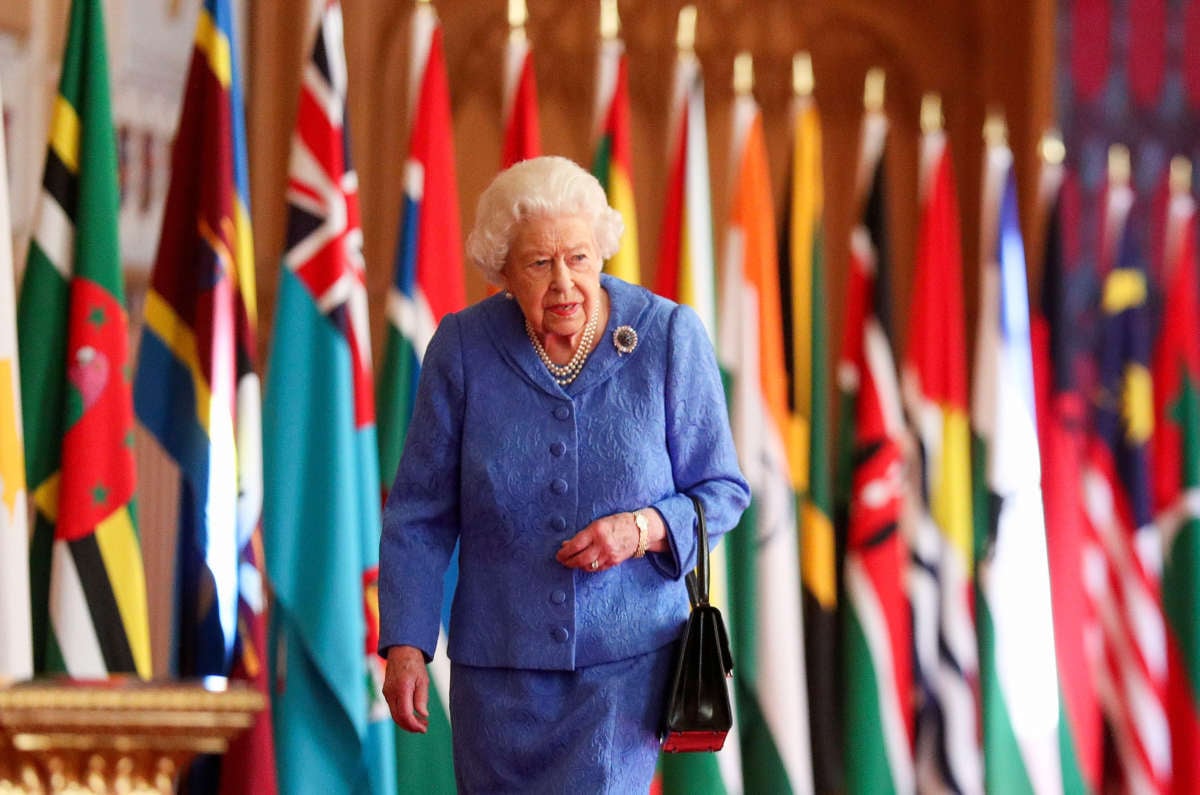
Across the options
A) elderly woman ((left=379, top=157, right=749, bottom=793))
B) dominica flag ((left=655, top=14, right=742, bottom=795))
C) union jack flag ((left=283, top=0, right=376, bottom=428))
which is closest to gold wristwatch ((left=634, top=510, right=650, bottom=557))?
elderly woman ((left=379, top=157, right=749, bottom=793))

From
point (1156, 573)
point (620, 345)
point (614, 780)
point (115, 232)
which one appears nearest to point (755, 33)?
point (1156, 573)

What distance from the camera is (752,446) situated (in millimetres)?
4387

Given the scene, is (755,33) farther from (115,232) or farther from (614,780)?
(614,780)

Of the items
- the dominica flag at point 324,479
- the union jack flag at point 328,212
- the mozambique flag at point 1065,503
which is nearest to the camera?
the dominica flag at point 324,479

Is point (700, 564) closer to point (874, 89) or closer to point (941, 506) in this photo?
point (941, 506)

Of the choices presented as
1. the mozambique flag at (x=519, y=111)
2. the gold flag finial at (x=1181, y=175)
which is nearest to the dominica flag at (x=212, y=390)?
the mozambique flag at (x=519, y=111)

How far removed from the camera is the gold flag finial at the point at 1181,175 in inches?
193

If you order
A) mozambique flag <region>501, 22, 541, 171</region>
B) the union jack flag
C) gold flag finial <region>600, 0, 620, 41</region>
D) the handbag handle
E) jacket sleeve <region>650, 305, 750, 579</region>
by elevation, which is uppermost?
gold flag finial <region>600, 0, 620, 41</region>

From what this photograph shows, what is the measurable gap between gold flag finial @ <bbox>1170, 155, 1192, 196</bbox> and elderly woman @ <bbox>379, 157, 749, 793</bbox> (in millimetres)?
2990

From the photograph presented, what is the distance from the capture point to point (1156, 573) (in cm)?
467

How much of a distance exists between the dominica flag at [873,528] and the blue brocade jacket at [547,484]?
2.05 m

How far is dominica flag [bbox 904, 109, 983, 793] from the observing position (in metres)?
4.45

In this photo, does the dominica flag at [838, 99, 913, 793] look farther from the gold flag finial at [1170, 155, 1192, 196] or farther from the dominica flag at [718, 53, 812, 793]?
the gold flag finial at [1170, 155, 1192, 196]

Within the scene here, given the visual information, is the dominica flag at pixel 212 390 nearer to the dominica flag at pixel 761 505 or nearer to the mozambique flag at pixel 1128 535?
the dominica flag at pixel 761 505
